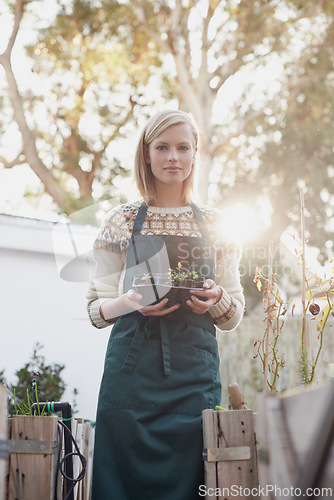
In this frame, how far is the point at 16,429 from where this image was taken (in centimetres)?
167

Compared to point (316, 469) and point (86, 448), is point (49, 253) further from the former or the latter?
point (316, 469)

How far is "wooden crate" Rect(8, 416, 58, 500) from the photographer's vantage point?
5.35 feet

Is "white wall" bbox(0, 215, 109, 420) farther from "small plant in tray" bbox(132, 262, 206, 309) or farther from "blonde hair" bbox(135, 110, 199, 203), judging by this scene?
"small plant in tray" bbox(132, 262, 206, 309)

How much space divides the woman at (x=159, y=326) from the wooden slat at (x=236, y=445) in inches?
6.5

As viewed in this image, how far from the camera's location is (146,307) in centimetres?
178

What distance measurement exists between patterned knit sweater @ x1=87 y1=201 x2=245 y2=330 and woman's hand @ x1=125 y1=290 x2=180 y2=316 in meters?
0.21

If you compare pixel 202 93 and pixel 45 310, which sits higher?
pixel 202 93

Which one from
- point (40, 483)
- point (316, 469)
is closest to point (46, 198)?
point (40, 483)

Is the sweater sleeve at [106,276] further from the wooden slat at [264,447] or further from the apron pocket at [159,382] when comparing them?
the wooden slat at [264,447]

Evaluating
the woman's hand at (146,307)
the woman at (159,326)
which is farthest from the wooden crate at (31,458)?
the woman's hand at (146,307)

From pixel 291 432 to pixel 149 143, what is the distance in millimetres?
1324

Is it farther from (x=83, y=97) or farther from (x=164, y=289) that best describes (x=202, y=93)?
(x=164, y=289)

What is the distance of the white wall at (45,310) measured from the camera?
16.0ft

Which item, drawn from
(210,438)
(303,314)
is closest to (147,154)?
(303,314)
